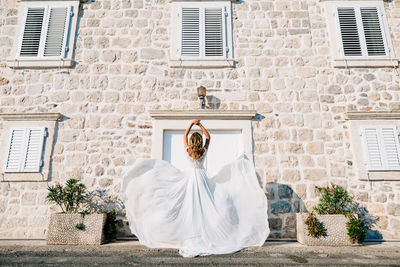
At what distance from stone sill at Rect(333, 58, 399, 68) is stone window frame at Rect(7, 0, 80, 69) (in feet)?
21.9

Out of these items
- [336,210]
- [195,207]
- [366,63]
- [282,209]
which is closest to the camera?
[195,207]

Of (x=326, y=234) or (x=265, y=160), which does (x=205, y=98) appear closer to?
(x=265, y=160)

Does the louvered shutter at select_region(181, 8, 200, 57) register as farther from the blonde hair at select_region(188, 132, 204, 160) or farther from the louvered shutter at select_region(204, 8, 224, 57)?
the blonde hair at select_region(188, 132, 204, 160)

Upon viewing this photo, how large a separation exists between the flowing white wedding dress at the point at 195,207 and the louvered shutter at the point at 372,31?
4.88 metres

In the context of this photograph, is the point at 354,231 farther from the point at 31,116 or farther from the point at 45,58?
the point at 45,58

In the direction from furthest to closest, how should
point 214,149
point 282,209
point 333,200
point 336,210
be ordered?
point 214,149 → point 282,209 → point 333,200 → point 336,210

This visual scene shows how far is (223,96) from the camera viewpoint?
6.46m

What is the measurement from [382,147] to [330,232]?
2657mm

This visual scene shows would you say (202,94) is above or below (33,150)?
above

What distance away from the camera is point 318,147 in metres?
6.14

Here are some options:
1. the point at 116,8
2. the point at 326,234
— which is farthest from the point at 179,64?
the point at 326,234

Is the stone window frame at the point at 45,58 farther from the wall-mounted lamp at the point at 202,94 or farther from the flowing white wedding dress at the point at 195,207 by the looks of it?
the flowing white wedding dress at the point at 195,207

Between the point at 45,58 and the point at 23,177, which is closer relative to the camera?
the point at 23,177

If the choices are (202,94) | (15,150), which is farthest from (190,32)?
(15,150)
